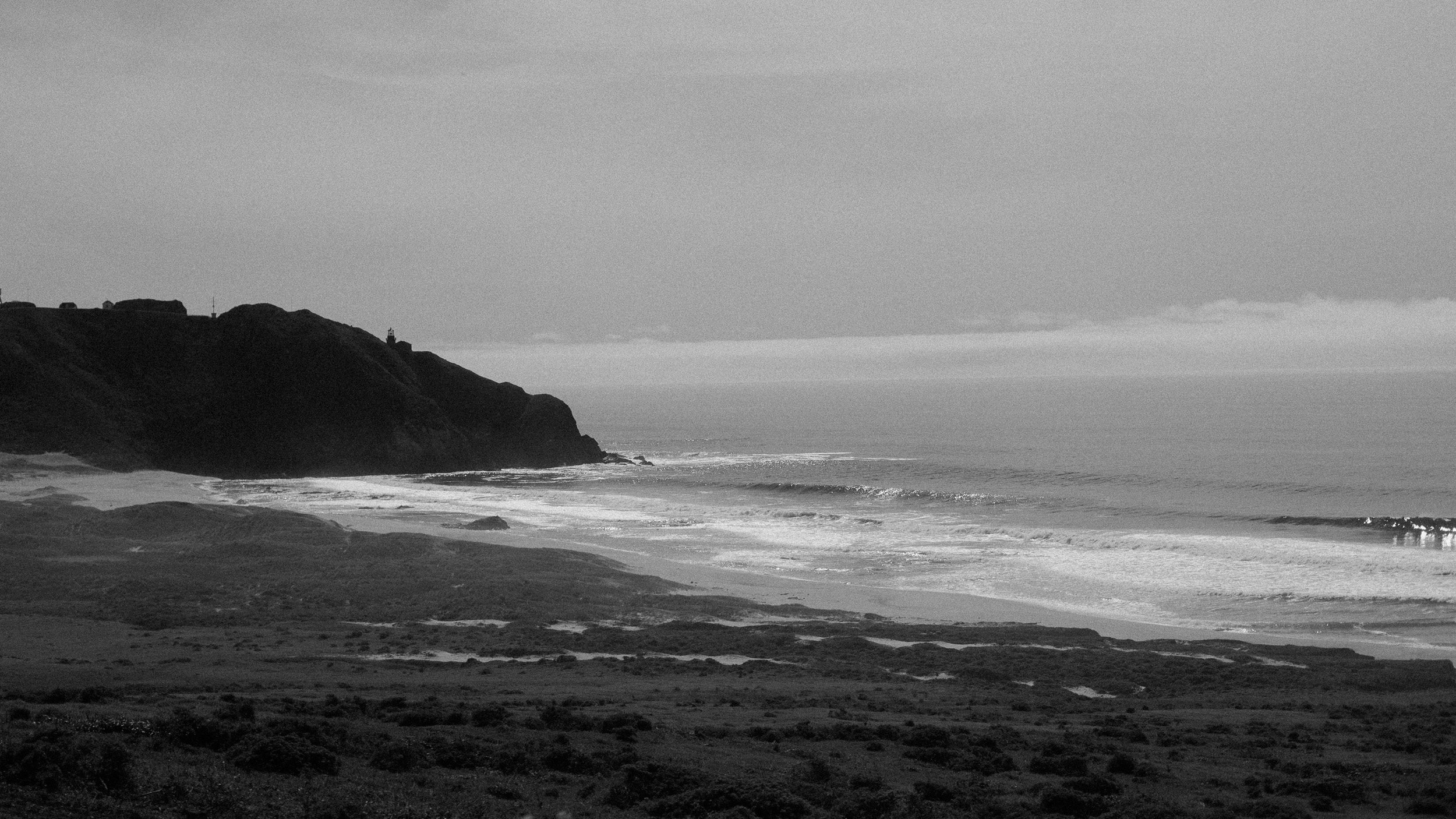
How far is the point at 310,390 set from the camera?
94.1m

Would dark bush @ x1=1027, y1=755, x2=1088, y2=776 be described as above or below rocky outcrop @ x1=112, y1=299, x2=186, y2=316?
below

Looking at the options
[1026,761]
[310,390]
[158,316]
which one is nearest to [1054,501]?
[1026,761]

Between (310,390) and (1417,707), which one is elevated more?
(310,390)

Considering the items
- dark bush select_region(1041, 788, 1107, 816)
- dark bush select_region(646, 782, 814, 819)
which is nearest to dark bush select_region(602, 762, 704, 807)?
dark bush select_region(646, 782, 814, 819)

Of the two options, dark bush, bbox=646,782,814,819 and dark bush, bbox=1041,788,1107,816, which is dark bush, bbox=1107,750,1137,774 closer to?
dark bush, bbox=1041,788,1107,816

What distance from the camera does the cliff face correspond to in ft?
279

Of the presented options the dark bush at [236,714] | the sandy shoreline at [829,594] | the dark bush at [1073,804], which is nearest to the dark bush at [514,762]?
the dark bush at [236,714]

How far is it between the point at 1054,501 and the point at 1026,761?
173 ft

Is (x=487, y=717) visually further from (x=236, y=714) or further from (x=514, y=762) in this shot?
(x=236, y=714)

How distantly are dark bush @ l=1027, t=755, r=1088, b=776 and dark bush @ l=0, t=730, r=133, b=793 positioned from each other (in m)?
12.4

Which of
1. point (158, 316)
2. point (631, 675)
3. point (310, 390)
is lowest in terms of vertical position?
point (631, 675)

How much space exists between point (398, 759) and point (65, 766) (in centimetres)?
399

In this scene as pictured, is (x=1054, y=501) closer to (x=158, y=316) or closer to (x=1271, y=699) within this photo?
(x=1271, y=699)

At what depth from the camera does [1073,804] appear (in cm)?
1451
